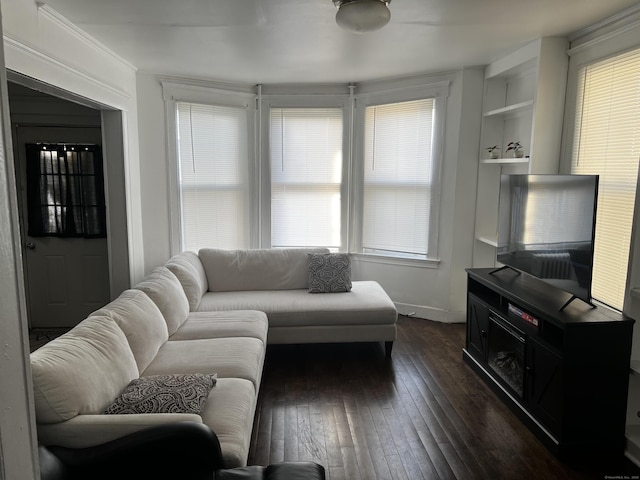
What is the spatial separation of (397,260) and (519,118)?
1.85 m

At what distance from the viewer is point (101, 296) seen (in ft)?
15.1

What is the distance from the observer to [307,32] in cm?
311

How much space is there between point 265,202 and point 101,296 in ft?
6.46

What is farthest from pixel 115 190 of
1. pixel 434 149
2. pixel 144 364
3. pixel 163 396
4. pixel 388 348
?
pixel 434 149

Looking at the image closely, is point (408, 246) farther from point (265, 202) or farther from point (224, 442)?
point (224, 442)

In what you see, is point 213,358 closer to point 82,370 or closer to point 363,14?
point 82,370

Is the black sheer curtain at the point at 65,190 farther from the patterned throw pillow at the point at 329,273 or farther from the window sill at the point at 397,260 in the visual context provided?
the window sill at the point at 397,260

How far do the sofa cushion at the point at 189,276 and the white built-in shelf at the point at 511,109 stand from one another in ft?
9.81

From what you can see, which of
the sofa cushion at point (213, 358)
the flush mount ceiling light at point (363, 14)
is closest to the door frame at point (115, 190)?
the sofa cushion at point (213, 358)

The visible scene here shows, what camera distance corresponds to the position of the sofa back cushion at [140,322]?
2.49 metres

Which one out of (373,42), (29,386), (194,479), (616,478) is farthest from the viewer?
(373,42)

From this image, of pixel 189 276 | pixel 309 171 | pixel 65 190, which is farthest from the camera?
pixel 309 171

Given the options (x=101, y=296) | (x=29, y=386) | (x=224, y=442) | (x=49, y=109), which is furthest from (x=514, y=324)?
(x=49, y=109)

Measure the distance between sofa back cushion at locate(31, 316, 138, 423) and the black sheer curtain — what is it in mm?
2428
